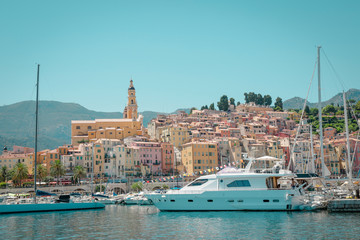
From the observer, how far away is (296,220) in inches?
1219

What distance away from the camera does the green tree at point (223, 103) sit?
154 meters

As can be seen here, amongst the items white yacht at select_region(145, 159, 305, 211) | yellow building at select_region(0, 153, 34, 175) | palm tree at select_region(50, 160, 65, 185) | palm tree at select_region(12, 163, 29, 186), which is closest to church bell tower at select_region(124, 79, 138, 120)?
yellow building at select_region(0, 153, 34, 175)

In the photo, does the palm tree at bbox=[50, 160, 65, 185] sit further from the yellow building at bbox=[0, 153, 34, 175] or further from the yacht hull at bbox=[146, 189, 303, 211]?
the yacht hull at bbox=[146, 189, 303, 211]

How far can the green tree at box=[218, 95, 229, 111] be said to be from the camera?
507 ft

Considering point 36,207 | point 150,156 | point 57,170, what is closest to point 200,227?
point 36,207

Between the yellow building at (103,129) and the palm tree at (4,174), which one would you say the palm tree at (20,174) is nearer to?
the palm tree at (4,174)

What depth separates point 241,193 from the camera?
37.2 meters

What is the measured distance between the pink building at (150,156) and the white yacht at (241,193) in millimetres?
49378

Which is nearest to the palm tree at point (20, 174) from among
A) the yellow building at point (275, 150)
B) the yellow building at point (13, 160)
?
the yellow building at point (13, 160)

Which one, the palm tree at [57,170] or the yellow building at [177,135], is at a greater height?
the yellow building at [177,135]

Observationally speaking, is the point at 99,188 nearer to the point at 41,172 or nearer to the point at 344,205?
the point at 41,172

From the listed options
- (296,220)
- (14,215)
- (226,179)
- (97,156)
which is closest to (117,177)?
(97,156)

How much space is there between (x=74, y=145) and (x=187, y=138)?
2593cm

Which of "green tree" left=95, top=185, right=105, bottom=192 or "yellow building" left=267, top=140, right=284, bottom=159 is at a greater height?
"yellow building" left=267, top=140, right=284, bottom=159
